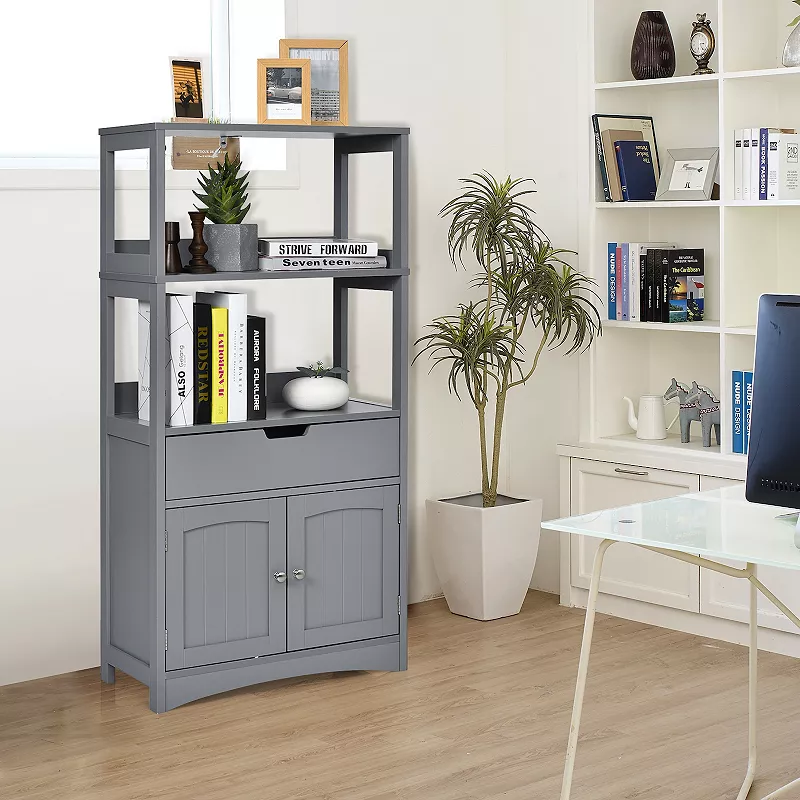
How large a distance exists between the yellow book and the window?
0.74m

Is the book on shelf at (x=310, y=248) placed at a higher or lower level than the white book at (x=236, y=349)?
higher

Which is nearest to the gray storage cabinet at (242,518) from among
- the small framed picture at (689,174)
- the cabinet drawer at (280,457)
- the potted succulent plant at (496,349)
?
the cabinet drawer at (280,457)

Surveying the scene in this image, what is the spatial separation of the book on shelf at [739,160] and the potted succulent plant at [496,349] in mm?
611

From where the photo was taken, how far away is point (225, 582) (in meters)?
3.66

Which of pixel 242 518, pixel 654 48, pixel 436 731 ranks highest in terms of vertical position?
pixel 654 48

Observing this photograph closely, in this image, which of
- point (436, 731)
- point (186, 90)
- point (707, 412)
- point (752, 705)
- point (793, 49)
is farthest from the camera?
point (707, 412)

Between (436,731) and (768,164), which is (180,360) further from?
(768,164)

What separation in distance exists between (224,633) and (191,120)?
4.85 ft

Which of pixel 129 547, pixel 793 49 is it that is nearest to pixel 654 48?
pixel 793 49

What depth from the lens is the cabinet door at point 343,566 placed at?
3.78 metres

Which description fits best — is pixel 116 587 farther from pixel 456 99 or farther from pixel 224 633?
pixel 456 99

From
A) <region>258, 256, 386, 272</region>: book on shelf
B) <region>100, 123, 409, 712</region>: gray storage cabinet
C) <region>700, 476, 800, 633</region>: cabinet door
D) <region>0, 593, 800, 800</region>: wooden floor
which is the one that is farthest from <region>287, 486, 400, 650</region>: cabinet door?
<region>700, 476, 800, 633</region>: cabinet door

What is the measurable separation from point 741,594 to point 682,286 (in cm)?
110

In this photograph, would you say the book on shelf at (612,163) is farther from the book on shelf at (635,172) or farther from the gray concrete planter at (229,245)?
the gray concrete planter at (229,245)
